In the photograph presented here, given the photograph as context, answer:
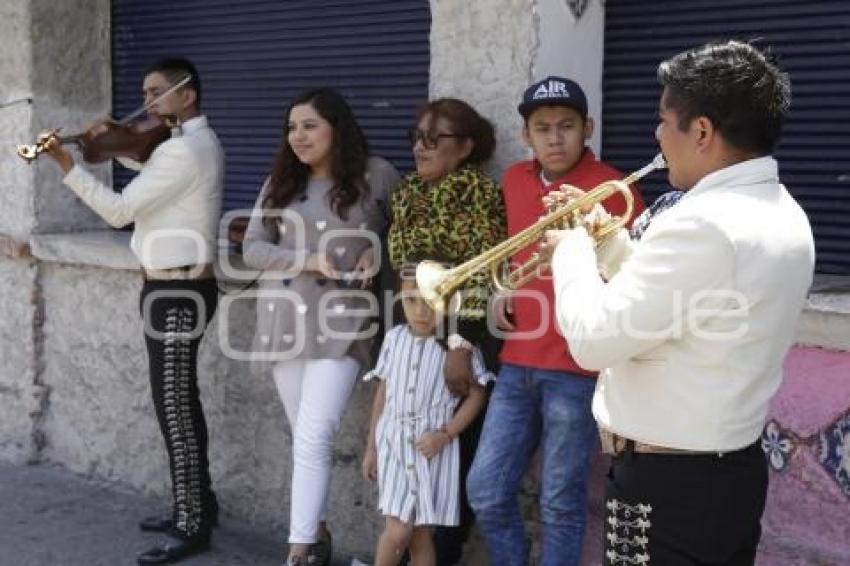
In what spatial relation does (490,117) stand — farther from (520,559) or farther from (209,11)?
(209,11)

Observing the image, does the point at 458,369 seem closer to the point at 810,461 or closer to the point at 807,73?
the point at 810,461

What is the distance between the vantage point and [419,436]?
3602 mm

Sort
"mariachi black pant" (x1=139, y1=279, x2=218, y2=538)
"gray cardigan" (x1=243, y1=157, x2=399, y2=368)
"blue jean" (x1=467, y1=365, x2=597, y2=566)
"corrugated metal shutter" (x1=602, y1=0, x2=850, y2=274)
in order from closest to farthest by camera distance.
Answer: "blue jean" (x1=467, y1=365, x2=597, y2=566), "corrugated metal shutter" (x1=602, y1=0, x2=850, y2=274), "gray cardigan" (x1=243, y1=157, x2=399, y2=368), "mariachi black pant" (x1=139, y1=279, x2=218, y2=538)

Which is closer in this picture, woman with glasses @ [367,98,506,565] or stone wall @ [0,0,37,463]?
woman with glasses @ [367,98,506,565]

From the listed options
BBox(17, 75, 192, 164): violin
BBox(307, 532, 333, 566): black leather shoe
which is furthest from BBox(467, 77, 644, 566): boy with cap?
BBox(17, 75, 192, 164): violin

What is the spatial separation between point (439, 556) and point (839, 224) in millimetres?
1821

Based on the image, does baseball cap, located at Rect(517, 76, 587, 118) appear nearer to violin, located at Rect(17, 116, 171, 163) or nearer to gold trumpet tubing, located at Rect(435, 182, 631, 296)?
gold trumpet tubing, located at Rect(435, 182, 631, 296)

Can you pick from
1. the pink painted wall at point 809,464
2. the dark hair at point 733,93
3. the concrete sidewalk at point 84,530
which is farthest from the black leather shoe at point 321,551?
the dark hair at point 733,93

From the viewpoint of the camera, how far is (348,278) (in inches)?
154

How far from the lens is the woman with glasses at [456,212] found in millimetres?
3592

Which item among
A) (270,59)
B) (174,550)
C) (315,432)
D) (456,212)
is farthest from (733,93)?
(270,59)

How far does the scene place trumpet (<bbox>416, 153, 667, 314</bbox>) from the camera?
2.49 meters

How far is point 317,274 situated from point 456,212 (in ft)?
2.03

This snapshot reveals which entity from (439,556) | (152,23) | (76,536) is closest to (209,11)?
(152,23)
